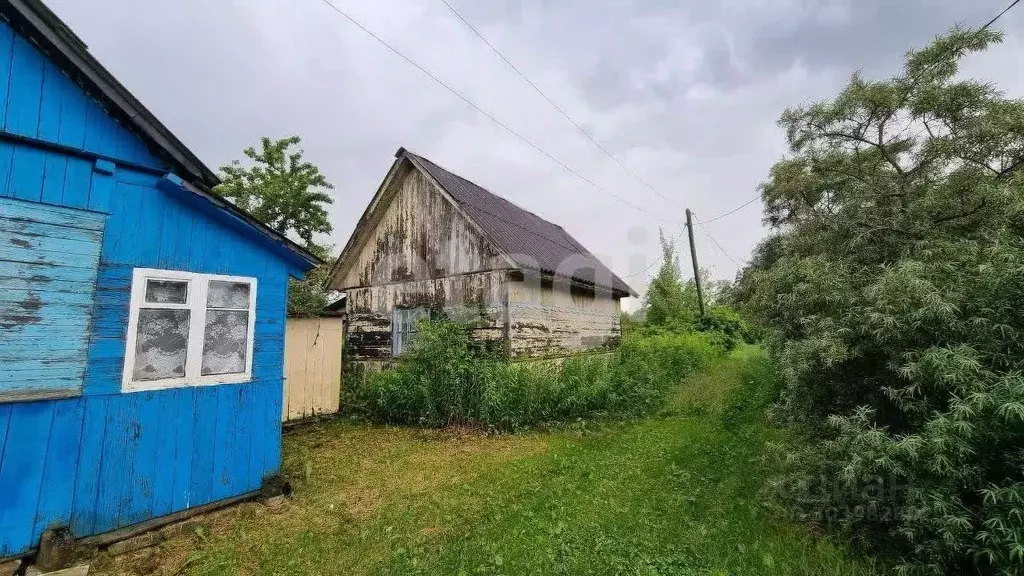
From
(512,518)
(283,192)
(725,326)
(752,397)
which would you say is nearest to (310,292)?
(283,192)

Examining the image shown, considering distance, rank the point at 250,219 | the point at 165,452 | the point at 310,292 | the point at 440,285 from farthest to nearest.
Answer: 1. the point at 310,292
2. the point at 440,285
3. the point at 250,219
4. the point at 165,452

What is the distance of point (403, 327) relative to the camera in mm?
10688

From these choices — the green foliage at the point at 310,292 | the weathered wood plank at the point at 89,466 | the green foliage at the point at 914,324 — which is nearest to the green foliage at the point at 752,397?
the green foliage at the point at 914,324

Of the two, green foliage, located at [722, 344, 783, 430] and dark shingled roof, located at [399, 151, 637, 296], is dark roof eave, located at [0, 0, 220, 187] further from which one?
green foliage, located at [722, 344, 783, 430]

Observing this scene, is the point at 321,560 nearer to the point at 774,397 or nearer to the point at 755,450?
the point at 755,450

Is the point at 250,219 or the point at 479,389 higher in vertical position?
the point at 250,219

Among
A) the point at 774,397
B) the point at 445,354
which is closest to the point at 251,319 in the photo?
the point at 445,354

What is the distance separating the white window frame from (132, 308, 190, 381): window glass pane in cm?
5

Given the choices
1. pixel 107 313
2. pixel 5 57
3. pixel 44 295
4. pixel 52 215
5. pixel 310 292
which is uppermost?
pixel 5 57

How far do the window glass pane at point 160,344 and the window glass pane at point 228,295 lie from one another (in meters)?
0.29

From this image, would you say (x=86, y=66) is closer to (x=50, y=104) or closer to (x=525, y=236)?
(x=50, y=104)

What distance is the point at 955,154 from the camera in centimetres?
440

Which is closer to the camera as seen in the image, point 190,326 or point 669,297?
point 190,326

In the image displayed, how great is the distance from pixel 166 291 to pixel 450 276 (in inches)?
235
